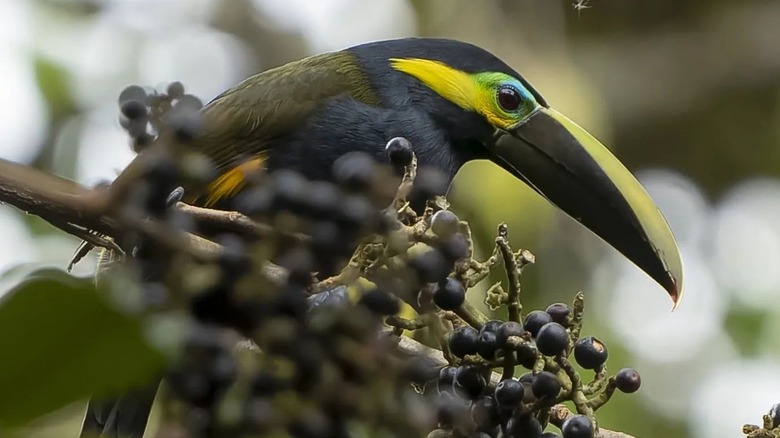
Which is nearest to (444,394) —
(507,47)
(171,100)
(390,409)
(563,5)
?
(390,409)

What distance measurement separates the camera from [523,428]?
3.28 ft

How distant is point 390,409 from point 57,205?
286mm

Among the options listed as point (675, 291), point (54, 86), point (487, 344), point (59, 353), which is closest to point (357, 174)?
point (487, 344)

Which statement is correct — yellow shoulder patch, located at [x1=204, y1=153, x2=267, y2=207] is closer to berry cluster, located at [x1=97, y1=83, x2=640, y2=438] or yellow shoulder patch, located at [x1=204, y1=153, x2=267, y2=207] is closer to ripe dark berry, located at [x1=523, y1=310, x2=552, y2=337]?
berry cluster, located at [x1=97, y1=83, x2=640, y2=438]

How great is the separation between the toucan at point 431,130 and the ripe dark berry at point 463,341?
2.19 feet

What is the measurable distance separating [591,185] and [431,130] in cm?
30

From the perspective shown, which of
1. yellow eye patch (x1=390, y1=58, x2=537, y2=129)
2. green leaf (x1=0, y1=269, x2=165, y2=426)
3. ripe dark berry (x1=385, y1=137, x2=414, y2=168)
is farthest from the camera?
yellow eye patch (x1=390, y1=58, x2=537, y2=129)

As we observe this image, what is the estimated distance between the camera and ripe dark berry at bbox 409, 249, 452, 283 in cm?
100

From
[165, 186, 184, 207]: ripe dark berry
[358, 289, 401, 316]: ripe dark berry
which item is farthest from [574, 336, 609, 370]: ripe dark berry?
[165, 186, 184, 207]: ripe dark berry

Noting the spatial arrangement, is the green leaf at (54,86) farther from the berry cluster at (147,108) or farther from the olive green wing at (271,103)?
the berry cluster at (147,108)

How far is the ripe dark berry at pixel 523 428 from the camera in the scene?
1.00 m

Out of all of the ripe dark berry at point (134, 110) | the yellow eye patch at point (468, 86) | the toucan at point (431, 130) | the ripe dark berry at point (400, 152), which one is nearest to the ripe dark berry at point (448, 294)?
the ripe dark berry at point (400, 152)

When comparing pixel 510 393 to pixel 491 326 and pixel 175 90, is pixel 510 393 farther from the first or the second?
pixel 175 90

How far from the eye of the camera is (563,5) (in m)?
3.49
